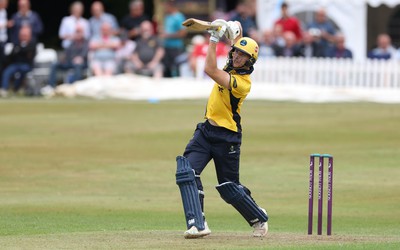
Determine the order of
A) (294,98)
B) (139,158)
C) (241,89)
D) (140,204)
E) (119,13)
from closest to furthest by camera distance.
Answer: (241,89) → (140,204) → (139,158) → (294,98) → (119,13)

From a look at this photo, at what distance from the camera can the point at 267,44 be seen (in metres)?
30.3

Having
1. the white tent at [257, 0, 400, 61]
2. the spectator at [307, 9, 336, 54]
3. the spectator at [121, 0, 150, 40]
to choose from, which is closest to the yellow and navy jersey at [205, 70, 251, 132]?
the spectator at [307, 9, 336, 54]

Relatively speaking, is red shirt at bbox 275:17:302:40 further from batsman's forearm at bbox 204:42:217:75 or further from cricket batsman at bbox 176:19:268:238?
batsman's forearm at bbox 204:42:217:75

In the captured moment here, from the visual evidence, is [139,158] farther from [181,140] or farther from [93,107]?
[93,107]

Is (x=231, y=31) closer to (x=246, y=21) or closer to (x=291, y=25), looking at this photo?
(x=246, y=21)

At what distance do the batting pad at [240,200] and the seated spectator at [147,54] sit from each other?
19.0m

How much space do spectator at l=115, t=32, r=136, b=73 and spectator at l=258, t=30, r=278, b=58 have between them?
11.6 feet

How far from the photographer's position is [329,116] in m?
24.6

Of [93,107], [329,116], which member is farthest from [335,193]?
[93,107]

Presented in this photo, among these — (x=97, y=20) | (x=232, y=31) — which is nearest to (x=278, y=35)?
(x=97, y=20)

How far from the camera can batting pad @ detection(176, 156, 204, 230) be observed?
10.4m

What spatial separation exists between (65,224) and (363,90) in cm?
1702

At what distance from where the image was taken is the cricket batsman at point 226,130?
1052cm

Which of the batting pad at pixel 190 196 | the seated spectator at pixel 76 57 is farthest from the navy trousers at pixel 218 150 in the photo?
the seated spectator at pixel 76 57
